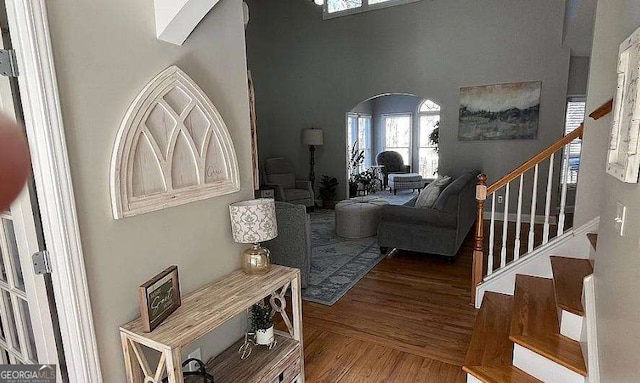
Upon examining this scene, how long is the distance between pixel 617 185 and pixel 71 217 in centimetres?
225

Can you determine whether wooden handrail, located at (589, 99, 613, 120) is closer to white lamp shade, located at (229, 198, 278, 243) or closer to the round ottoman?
white lamp shade, located at (229, 198, 278, 243)

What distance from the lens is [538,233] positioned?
5.11 metres

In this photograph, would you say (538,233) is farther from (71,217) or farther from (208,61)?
(71,217)

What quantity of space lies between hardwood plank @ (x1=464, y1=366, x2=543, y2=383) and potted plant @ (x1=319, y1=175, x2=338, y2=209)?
17.8ft

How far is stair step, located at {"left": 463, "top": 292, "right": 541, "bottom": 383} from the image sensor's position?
1.99 m

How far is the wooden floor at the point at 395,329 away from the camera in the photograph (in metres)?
2.37

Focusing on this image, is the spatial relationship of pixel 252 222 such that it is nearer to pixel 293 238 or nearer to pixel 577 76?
pixel 293 238

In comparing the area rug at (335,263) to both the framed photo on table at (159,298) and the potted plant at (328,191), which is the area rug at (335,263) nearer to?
the potted plant at (328,191)

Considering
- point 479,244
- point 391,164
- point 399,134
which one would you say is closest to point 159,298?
point 479,244

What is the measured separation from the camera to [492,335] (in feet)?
7.81

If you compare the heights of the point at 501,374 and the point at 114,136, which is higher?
the point at 114,136

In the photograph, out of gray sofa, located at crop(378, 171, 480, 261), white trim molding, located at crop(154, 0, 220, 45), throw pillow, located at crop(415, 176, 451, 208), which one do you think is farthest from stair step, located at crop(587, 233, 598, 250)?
white trim molding, located at crop(154, 0, 220, 45)

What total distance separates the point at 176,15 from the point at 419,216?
10.6 ft

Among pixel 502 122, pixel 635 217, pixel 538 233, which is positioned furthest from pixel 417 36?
pixel 635 217
